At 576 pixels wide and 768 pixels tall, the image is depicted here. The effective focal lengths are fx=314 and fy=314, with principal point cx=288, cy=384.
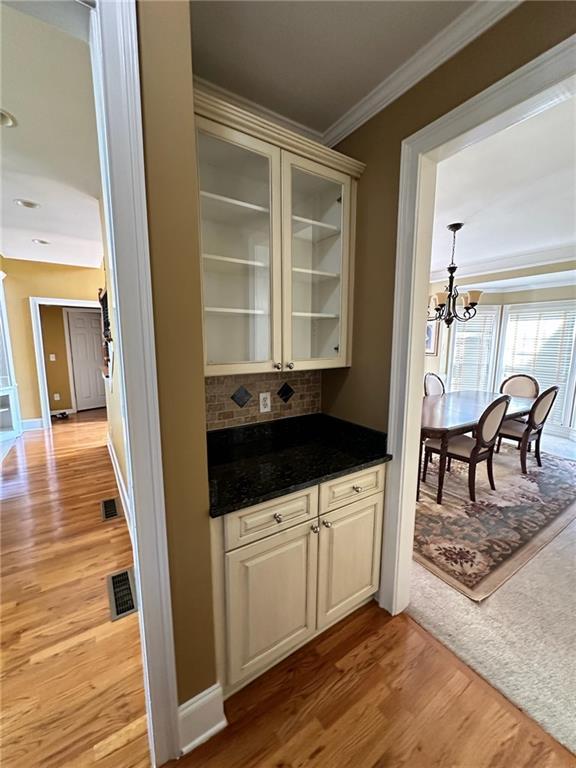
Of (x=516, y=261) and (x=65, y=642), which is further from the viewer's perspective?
(x=516, y=261)

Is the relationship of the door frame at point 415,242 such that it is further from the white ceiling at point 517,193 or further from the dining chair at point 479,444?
the dining chair at point 479,444

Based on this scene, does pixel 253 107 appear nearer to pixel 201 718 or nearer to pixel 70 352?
pixel 201 718

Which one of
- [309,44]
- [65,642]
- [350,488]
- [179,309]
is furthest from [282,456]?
[309,44]

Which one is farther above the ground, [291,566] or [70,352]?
[70,352]

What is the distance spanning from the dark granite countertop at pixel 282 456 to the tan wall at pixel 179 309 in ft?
0.51

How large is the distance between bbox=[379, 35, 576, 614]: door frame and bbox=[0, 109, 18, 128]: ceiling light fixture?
2.13 m

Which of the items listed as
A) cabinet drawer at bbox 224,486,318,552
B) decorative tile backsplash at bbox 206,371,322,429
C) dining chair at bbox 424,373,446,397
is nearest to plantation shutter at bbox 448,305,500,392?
dining chair at bbox 424,373,446,397

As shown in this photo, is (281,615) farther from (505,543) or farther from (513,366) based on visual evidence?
(513,366)

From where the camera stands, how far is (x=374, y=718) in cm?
129

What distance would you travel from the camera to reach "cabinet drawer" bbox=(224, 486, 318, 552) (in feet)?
3.97

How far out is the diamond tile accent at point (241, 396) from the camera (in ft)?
5.85

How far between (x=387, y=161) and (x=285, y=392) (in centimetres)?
133

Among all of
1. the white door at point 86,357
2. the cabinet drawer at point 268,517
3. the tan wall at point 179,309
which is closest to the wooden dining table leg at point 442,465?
the cabinet drawer at point 268,517

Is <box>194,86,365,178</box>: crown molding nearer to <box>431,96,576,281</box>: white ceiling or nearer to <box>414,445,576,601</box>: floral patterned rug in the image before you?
<box>431,96,576,281</box>: white ceiling
